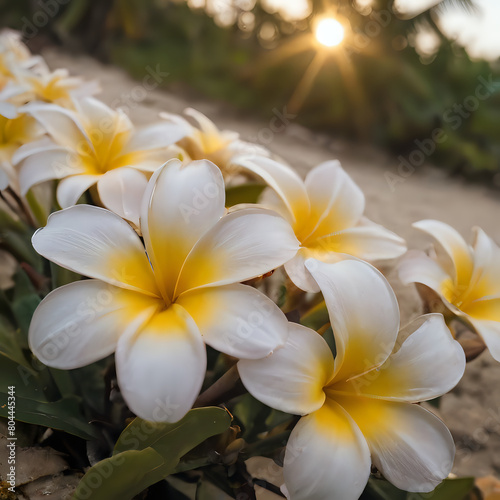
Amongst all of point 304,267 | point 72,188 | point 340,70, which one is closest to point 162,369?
point 304,267

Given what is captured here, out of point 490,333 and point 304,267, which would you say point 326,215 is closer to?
point 304,267

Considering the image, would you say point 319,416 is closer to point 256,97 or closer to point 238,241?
point 238,241

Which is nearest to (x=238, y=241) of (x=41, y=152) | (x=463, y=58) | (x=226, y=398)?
(x=226, y=398)

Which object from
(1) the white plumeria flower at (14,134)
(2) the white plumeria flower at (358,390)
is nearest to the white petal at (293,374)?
(2) the white plumeria flower at (358,390)

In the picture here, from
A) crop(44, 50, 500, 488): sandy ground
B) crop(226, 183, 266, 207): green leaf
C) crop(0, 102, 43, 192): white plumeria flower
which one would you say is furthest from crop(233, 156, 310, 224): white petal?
crop(44, 50, 500, 488): sandy ground

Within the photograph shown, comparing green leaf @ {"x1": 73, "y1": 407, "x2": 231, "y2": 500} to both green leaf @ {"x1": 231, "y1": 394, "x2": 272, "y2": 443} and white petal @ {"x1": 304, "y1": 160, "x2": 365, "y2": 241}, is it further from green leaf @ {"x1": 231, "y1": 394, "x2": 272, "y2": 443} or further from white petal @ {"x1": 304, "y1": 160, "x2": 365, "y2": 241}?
white petal @ {"x1": 304, "y1": 160, "x2": 365, "y2": 241}

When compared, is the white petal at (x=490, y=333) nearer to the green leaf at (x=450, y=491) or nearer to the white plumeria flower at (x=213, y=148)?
the green leaf at (x=450, y=491)
